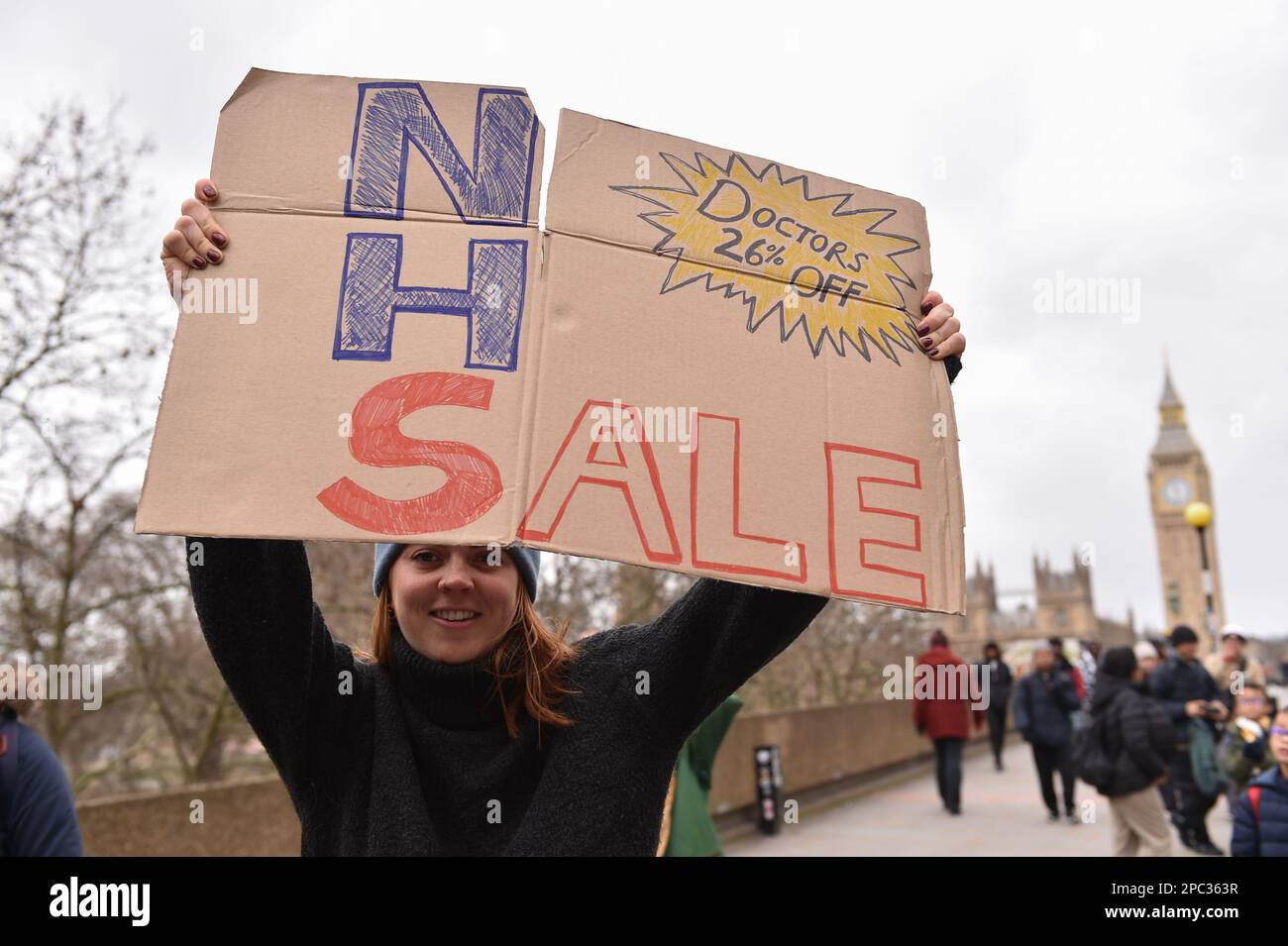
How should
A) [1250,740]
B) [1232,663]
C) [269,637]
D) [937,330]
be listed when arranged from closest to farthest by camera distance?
[269,637]
[937,330]
[1250,740]
[1232,663]

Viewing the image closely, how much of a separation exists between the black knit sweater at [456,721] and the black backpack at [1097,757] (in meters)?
6.70

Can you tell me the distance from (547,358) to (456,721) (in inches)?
29.6

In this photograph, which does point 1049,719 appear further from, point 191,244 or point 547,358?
point 191,244

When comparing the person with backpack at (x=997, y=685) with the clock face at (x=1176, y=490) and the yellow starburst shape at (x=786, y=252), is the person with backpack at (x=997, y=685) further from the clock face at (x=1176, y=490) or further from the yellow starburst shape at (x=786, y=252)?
the clock face at (x=1176, y=490)

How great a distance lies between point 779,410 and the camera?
2.31 meters

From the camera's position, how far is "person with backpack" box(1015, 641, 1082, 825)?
38.3 ft

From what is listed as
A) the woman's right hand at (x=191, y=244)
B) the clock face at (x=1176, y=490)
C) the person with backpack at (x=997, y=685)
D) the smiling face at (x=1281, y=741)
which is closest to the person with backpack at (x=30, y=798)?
the woman's right hand at (x=191, y=244)

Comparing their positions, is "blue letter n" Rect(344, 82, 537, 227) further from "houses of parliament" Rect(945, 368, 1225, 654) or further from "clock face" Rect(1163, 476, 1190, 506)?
"clock face" Rect(1163, 476, 1190, 506)

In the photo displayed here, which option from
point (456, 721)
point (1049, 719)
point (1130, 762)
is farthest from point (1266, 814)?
point (1049, 719)

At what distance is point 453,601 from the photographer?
2205 mm
